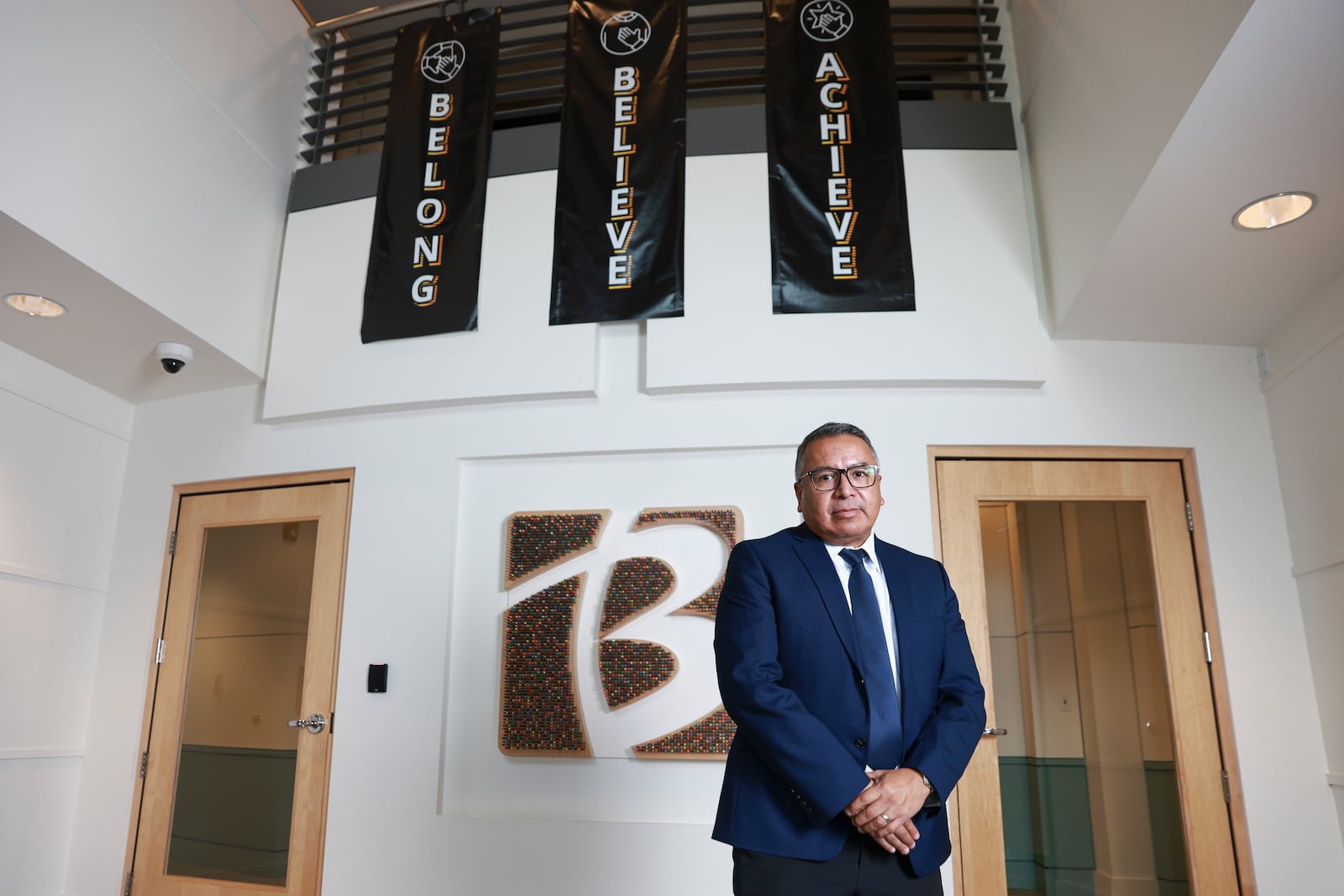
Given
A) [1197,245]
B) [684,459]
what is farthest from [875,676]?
[1197,245]

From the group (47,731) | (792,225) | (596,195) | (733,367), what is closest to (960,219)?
(792,225)

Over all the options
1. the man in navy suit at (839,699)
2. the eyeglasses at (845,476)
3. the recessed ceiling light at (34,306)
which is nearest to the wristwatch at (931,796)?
the man in navy suit at (839,699)

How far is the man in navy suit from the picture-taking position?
192 centimetres

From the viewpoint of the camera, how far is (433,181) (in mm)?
4516

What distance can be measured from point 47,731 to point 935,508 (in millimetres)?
4063

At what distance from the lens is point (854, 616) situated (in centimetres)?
213

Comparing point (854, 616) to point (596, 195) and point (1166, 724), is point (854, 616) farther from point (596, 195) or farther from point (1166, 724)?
point (596, 195)

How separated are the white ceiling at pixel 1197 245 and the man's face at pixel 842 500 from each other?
151 centimetres

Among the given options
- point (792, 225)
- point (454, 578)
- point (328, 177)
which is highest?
point (328, 177)

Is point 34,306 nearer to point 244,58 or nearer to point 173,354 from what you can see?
point 173,354

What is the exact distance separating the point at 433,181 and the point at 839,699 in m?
3.43

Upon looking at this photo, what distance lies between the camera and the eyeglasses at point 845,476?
218 centimetres

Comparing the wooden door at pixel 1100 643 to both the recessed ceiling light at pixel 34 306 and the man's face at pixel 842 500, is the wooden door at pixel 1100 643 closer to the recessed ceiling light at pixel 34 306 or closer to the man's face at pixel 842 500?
the man's face at pixel 842 500

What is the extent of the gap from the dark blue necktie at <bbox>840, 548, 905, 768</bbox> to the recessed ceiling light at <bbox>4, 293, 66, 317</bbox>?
3.53 metres
